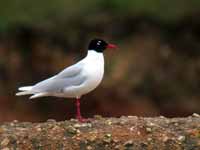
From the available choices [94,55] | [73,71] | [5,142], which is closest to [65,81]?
[73,71]

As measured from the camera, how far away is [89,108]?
22.5 meters

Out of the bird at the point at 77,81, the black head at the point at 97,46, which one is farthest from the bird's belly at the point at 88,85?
the black head at the point at 97,46

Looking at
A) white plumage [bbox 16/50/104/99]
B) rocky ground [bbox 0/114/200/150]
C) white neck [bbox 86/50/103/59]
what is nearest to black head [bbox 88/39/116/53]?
white neck [bbox 86/50/103/59]

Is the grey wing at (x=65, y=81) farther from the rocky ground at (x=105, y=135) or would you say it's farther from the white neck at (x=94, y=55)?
the rocky ground at (x=105, y=135)

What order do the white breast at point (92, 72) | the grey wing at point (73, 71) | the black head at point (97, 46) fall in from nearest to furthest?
the white breast at point (92, 72)
the grey wing at point (73, 71)
the black head at point (97, 46)

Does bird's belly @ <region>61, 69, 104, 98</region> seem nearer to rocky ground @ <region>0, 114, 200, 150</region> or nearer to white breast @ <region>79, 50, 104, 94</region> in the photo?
white breast @ <region>79, 50, 104, 94</region>

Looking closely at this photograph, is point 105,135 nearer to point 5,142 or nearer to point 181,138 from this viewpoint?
point 181,138

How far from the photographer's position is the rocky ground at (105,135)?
1150 centimetres

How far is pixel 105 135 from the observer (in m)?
11.6

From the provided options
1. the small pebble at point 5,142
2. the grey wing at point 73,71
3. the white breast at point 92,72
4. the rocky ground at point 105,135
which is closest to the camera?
the rocky ground at point 105,135

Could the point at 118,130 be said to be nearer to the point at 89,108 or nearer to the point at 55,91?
the point at 55,91

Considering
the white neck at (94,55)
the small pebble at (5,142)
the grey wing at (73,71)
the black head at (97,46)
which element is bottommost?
the small pebble at (5,142)

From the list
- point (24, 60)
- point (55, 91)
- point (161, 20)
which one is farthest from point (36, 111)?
point (55, 91)

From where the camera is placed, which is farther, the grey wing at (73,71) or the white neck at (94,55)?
the white neck at (94,55)
